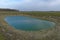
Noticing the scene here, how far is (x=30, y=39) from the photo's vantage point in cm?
2873

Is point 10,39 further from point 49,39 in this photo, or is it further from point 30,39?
point 49,39

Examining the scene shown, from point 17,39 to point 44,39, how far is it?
5032 millimetres

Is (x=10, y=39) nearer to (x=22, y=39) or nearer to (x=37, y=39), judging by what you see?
(x=22, y=39)

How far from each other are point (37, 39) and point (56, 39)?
349cm

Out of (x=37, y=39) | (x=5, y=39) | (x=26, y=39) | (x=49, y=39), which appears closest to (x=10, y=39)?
(x=5, y=39)

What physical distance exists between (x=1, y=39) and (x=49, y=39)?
884 cm

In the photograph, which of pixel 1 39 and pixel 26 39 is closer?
pixel 1 39

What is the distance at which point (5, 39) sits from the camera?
2683 centimetres

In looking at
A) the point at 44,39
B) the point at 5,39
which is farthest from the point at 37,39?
the point at 5,39

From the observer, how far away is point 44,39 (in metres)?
29.2

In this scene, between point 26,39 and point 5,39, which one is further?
point 26,39

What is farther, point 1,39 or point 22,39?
point 22,39

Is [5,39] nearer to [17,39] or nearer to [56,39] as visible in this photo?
[17,39]

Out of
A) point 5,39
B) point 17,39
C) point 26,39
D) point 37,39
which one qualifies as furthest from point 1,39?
point 37,39
